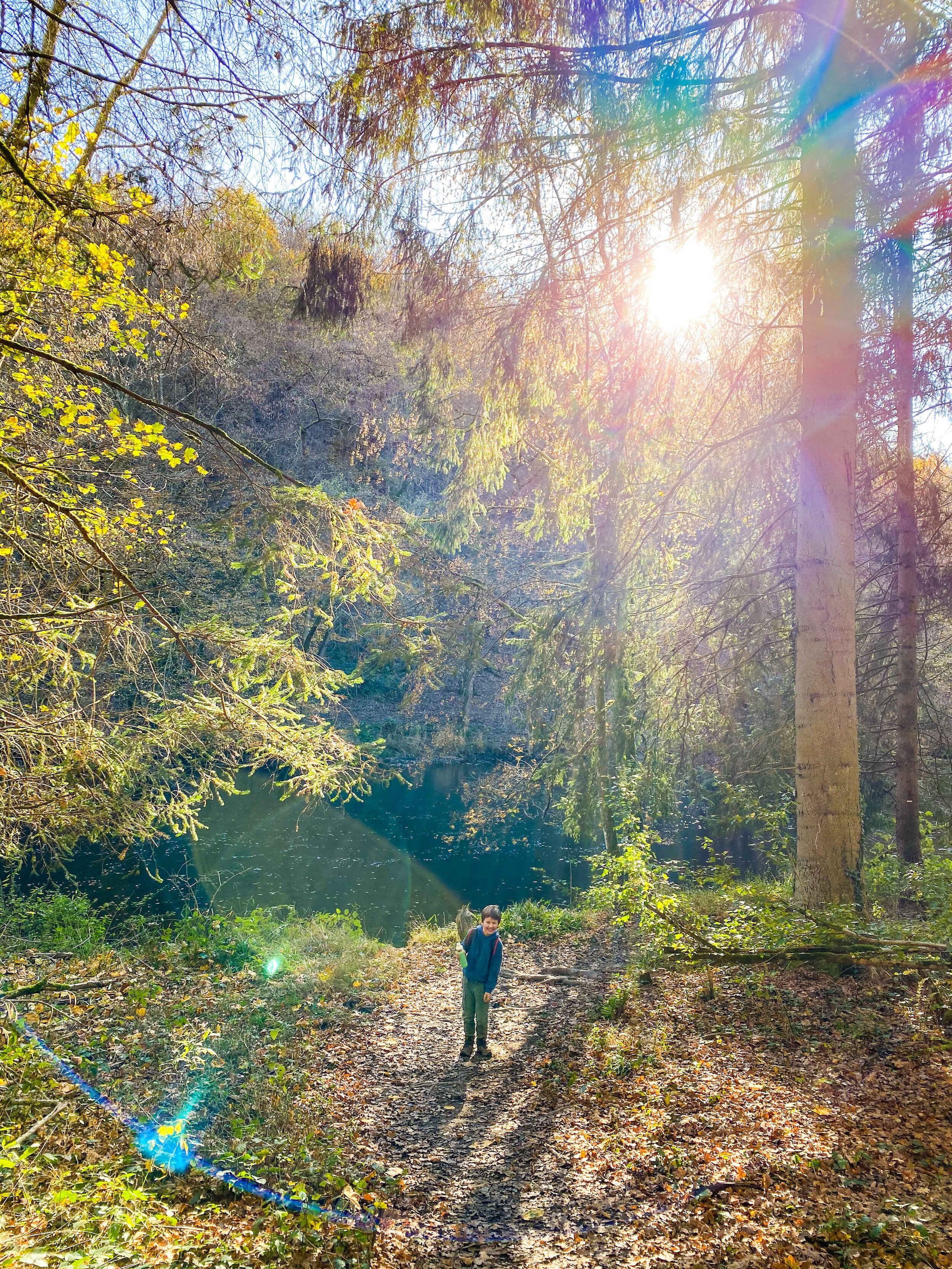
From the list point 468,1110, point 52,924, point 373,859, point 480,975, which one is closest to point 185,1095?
point 468,1110

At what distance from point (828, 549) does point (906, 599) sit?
3.21 meters

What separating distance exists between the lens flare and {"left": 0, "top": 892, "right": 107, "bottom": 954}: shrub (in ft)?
30.8

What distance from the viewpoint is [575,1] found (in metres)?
4.97

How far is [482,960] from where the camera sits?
648 cm

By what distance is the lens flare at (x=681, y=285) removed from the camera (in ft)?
21.6

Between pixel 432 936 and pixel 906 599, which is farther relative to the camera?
pixel 432 936

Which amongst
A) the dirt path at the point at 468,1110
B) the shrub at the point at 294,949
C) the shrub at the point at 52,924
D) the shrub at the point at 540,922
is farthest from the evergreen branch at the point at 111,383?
the shrub at the point at 540,922

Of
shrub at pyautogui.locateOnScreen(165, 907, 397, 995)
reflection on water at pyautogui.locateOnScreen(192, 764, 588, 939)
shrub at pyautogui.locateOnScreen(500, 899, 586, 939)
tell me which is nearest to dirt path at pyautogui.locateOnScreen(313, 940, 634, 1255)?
shrub at pyautogui.locateOnScreen(165, 907, 397, 995)

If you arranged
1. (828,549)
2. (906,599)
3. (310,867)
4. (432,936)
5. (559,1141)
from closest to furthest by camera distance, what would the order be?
(559,1141) < (828,549) < (906,599) < (432,936) < (310,867)

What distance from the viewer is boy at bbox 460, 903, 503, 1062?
21.2 feet

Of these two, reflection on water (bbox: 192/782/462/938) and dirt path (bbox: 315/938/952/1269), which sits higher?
dirt path (bbox: 315/938/952/1269)

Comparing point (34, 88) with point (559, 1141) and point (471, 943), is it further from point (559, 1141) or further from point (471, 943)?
point (559, 1141)

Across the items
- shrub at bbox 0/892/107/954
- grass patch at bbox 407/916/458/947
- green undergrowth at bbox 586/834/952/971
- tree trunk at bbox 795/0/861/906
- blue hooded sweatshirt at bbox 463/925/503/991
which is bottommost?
grass patch at bbox 407/916/458/947

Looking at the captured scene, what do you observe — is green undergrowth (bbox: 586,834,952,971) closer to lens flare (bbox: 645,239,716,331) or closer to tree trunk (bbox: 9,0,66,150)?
lens flare (bbox: 645,239,716,331)
